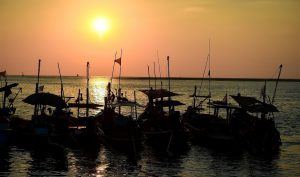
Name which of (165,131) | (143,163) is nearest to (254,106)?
(165,131)

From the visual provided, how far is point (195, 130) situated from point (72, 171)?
17015 millimetres

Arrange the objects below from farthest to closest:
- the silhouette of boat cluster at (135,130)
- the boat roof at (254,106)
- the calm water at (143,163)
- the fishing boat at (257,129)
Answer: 1. the boat roof at (254,106)
2. the fishing boat at (257,129)
3. the silhouette of boat cluster at (135,130)
4. the calm water at (143,163)

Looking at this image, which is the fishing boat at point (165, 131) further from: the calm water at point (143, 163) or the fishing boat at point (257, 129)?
the fishing boat at point (257, 129)

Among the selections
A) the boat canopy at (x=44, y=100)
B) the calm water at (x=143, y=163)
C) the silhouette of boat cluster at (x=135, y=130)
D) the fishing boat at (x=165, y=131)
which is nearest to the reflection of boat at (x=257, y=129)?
the silhouette of boat cluster at (x=135, y=130)

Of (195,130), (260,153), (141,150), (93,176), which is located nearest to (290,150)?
(260,153)

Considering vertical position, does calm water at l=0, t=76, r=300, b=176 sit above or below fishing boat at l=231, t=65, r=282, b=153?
below

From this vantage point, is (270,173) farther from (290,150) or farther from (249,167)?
(290,150)

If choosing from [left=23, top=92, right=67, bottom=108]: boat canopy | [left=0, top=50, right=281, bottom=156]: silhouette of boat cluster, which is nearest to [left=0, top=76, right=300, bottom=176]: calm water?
[left=0, top=50, right=281, bottom=156]: silhouette of boat cluster

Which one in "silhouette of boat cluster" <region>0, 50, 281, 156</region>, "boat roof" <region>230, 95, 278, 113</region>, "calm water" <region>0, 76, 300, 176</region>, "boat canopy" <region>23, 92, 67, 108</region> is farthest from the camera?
"boat roof" <region>230, 95, 278, 113</region>

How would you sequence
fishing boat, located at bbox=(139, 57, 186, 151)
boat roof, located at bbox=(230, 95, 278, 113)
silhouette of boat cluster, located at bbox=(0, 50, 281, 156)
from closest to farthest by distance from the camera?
silhouette of boat cluster, located at bbox=(0, 50, 281, 156) < fishing boat, located at bbox=(139, 57, 186, 151) < boat roof, located at bbox=(230, 95, 278, 113)

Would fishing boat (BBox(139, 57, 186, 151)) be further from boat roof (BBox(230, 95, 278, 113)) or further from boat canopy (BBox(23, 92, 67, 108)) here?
boat canopy (BBox(23, 92, 67, 108))

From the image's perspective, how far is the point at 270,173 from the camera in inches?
1254

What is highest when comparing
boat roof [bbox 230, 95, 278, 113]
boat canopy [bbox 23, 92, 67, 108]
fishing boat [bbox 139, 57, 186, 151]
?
boat canopy [bbox 23, 92, 67, 108]

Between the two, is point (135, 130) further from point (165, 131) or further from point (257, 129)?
point (257, 129)
